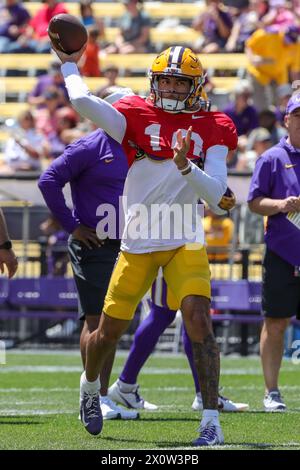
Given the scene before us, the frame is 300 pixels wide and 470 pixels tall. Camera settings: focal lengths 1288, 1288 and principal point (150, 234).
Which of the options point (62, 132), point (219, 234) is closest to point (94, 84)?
point (62, 132)

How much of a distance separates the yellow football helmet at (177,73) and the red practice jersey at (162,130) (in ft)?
0.18

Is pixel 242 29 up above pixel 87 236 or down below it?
above

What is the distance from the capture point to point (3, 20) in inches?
818

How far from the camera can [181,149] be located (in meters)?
6.04

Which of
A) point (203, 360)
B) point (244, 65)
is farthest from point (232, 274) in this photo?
point (203, 360)

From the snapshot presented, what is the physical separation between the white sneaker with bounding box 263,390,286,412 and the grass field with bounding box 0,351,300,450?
6 cm

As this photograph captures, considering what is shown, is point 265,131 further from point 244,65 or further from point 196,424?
point 196,424

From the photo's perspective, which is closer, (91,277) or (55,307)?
(91,277)

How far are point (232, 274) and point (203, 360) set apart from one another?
7552 millimetres

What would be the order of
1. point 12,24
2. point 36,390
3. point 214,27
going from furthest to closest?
point 12,24 → point 214,27 → point 36,390

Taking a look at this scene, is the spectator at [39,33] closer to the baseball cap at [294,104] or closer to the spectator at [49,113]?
the spectator at [49,113]

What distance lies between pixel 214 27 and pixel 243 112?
9.86 feet

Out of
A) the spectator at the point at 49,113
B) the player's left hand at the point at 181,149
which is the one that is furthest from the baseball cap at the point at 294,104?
the spectator at the point at 49,113

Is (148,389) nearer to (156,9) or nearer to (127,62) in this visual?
(127,62)
